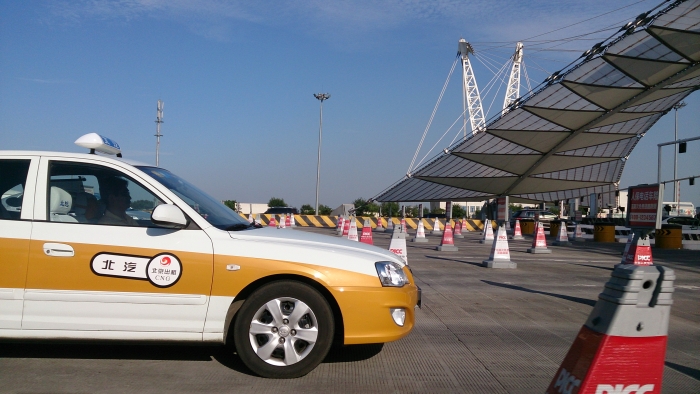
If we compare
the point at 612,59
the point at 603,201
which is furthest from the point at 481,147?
the point at 603,201

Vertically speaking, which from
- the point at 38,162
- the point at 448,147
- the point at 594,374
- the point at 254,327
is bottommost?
the point at 254,327

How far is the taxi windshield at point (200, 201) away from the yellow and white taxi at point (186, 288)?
0.36 m

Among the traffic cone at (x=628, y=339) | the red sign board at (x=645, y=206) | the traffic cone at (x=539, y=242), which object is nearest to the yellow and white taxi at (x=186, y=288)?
the traffic cone at (x=628, y=339)

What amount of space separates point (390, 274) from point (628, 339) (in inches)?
97.2

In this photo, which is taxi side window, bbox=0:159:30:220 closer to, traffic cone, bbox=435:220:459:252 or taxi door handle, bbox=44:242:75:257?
taxi door handle, bbox=44:242:75:257

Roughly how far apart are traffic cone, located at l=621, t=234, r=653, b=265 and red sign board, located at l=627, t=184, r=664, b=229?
243 millimetres

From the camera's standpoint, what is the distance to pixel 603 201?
66312 mm

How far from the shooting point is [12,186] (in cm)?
481

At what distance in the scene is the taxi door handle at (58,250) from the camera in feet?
14.9

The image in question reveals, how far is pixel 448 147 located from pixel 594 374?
158 feet

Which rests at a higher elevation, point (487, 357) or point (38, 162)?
point (38, 162)

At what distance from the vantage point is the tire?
14.6 feet

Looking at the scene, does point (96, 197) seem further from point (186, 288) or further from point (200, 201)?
point (186, 288)

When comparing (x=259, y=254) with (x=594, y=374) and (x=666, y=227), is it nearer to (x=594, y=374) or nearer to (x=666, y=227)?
(x=594, y=374)
